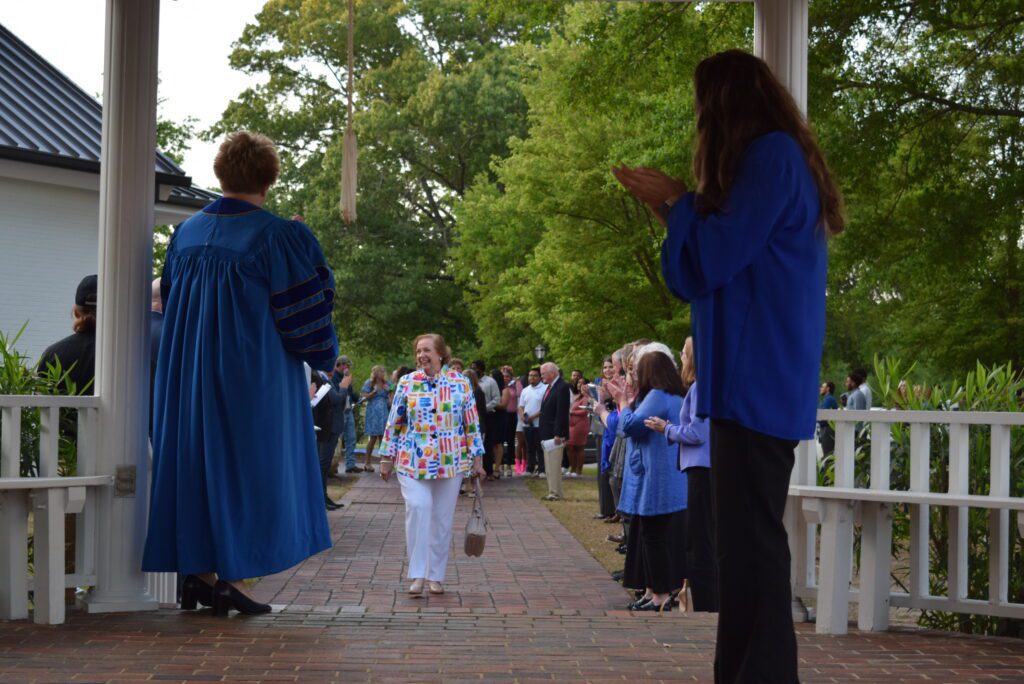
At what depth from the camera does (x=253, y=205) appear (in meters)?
6.24

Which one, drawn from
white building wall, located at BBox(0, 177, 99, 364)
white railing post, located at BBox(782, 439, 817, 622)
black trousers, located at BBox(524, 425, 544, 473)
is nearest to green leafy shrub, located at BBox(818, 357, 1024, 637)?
white railing post, located at BBox(782, 439, 817, 622)

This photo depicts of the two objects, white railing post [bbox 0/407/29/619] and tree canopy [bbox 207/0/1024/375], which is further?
tree canopy [bbox 207/0/1024/375]

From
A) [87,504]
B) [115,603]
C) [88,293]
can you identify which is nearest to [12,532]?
[87,504]

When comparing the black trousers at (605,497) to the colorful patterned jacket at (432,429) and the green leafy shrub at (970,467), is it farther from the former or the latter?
the green leafy shrub at (970,467)

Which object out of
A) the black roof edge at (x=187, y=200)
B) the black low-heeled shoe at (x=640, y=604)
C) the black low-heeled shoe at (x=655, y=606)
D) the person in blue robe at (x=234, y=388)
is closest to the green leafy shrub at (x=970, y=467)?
the black low-heeled shoe at (x=655, y=606)

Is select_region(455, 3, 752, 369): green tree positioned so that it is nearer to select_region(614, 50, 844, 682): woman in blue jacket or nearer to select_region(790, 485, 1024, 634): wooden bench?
select_region(790, 485, 1024, 634): wooden bench

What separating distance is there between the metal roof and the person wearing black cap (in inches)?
326

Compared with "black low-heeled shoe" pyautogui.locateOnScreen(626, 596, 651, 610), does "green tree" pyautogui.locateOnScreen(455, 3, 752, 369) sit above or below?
above

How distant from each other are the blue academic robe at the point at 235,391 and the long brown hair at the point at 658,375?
10.3ft

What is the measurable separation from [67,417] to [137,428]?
1.88 feet

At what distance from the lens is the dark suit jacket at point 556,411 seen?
63.3 feet

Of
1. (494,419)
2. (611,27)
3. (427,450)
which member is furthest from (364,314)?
(427,450)

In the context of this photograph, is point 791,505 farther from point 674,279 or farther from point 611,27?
point 611,27

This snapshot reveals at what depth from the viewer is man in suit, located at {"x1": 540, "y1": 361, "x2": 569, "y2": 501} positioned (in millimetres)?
18594
